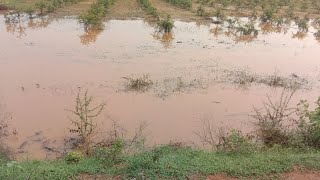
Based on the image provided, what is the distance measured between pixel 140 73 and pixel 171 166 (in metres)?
6.72

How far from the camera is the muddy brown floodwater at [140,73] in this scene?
31.7ft

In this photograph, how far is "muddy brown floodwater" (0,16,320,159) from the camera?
380 inches

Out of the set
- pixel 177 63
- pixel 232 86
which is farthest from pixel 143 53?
pixel 232 86

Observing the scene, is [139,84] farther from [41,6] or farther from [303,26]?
[303,26]

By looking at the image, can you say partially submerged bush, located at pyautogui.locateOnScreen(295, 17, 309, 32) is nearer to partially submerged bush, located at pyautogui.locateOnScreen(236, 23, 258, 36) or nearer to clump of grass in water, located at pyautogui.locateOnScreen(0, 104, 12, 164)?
partially submerged bush, located at pyautogui.locateOnScreen(236, 23, 258, 36)

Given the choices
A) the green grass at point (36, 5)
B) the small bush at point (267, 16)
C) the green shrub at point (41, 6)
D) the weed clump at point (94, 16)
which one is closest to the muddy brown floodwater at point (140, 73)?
the weed clump at point (94, 16)

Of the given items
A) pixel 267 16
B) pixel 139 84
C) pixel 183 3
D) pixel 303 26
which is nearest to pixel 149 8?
pixel 183 3

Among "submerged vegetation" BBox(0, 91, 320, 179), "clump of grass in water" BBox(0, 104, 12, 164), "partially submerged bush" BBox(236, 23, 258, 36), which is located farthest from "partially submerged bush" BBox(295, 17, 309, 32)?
"clump of grass in water" BBox(0, 104, 12, 164)

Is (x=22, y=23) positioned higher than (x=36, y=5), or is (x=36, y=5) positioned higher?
(x=36, y=5)

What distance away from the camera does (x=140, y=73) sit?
1279 cm

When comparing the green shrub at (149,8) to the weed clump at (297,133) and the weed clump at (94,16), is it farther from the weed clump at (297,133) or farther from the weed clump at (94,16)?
the weed clump at (297,133)

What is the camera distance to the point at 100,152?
681cm

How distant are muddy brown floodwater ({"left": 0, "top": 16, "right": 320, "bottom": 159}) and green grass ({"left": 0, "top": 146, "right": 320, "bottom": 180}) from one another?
1.85 metres

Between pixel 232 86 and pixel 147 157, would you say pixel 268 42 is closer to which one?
pixel 232 86
